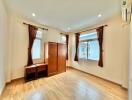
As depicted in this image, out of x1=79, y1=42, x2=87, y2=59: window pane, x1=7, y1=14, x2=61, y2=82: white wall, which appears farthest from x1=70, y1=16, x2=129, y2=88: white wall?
x1=7, y1=14, x2=61, y2=82: white wall

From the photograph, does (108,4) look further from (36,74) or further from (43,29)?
(36,74)

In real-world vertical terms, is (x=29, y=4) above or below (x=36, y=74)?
above

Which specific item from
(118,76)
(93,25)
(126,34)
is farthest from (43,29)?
(118,76)

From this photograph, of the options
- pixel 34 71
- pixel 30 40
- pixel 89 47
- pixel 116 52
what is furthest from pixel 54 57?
pixel 116 52

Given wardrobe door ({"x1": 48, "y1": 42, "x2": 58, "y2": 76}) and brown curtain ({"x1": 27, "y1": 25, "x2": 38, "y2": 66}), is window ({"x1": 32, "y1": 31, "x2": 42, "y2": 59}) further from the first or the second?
wardrobe door ({"x1": 48, "y1": 42, "x2": 58, "y2": 76})

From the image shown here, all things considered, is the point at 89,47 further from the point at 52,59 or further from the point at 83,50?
the point at 52,59

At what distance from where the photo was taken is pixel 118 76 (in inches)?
137

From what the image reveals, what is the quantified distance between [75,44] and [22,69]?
3480mm

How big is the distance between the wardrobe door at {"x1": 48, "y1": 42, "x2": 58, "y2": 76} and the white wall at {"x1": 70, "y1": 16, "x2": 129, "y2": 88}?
2.18 meters

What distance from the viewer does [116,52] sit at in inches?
140

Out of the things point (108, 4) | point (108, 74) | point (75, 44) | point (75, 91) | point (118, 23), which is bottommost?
point (75, 91)

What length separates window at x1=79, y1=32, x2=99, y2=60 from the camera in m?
4.66

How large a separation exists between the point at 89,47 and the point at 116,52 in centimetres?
169

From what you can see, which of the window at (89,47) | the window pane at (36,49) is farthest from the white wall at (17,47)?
the window at (89,47)
